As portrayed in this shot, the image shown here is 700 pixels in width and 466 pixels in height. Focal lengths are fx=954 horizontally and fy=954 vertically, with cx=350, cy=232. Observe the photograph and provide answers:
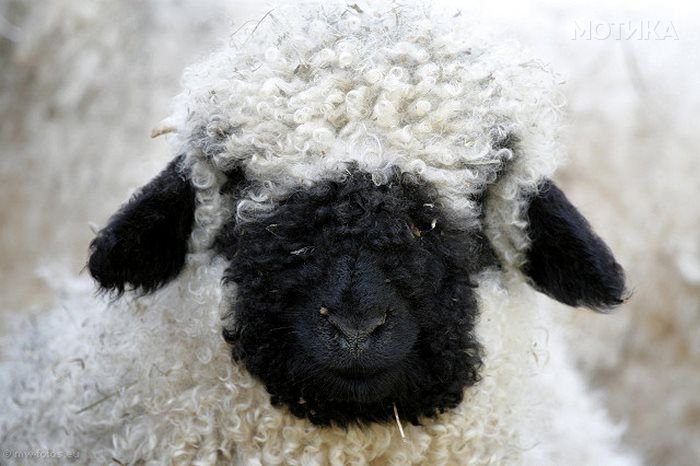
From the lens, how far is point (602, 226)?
595 centimetres

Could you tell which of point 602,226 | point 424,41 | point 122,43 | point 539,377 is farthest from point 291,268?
point 122,43

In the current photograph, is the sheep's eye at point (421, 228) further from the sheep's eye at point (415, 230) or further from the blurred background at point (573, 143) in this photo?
the blurred background at point (573, 143)

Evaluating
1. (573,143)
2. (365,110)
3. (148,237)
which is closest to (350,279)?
(365,110)

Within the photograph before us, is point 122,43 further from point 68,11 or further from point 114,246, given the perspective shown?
point 114,246

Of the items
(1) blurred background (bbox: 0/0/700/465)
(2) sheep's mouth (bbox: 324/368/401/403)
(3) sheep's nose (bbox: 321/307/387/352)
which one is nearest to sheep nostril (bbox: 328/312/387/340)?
(3) sheep's nose (bbox: 321/307/387/352)

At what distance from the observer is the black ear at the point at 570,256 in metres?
2.87

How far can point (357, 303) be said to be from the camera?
2.38m

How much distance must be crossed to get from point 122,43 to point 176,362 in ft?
13.5

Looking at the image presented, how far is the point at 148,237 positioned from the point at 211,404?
0.54m

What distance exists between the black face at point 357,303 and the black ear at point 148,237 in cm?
25

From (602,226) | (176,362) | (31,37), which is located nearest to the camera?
(176,362)

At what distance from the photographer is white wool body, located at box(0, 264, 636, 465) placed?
2.80 metres

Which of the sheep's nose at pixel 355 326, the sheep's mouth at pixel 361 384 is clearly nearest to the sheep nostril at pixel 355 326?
the sheep's nose at pixel 355 326

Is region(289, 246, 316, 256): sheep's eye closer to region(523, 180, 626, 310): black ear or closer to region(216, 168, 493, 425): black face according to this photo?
region(216, 168, 493, 425): black face
